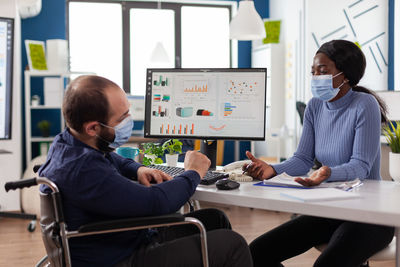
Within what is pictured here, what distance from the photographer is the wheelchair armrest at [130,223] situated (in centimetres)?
130

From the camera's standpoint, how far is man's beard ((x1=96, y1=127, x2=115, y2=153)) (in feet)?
4.87

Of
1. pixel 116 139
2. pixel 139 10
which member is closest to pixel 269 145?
pixel 139 10

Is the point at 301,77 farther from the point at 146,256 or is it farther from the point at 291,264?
the point at 146,256

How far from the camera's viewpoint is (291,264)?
9.88ft

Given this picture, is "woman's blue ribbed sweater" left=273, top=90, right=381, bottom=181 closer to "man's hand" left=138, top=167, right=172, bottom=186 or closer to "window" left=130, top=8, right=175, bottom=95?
"man's hand" left=138, top=167, right=172, bottom=186

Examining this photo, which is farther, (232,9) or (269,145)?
(232,9)

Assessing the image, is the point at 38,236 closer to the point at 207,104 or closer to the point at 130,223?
the point at 207,104

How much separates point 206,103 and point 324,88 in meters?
0.53

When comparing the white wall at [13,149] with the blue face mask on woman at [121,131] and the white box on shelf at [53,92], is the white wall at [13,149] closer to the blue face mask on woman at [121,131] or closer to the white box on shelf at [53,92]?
the white box on shelf at [53,92]

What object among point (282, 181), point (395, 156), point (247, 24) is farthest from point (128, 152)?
point (247, 24)

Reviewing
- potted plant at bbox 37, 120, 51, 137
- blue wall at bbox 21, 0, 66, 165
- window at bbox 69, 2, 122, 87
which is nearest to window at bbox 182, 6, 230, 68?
window at bbox 69, 2, 122, 87

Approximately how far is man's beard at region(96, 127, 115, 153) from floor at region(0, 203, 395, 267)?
188 centimetres

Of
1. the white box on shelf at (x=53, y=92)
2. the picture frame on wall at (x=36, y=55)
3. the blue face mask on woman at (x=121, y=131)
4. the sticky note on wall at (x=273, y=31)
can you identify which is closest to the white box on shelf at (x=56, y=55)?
the picture frame on wall at (x=36, y=55)

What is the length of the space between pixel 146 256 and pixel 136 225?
130 millimetres
